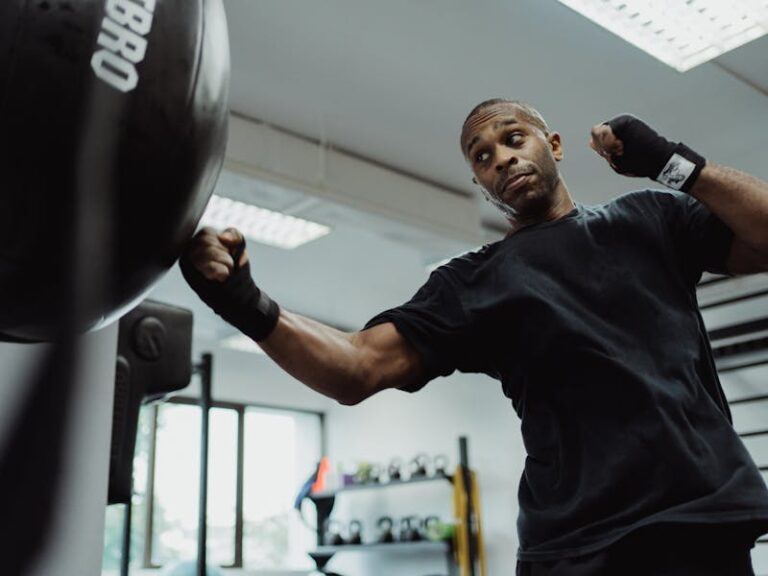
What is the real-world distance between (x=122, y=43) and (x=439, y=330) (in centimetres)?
69

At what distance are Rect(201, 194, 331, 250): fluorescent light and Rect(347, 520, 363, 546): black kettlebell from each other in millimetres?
2730

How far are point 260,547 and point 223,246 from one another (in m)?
6.34

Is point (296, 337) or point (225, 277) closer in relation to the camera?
point (225, 277)

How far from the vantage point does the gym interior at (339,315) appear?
1207 millimetres

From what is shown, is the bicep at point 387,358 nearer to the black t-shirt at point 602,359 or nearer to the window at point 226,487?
the black t-shirt at point 602,359

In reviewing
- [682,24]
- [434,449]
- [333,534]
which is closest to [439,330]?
[682,24]

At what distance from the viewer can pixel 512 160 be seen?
133 centimetres

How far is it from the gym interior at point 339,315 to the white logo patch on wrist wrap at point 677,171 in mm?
667

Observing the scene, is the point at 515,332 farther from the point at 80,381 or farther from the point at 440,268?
the point at 80,381

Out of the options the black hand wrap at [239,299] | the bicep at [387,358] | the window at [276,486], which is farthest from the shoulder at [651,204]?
the window at [276,486]

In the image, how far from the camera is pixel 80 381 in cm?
48

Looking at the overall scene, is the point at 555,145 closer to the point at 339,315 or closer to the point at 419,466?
the point at 419,466

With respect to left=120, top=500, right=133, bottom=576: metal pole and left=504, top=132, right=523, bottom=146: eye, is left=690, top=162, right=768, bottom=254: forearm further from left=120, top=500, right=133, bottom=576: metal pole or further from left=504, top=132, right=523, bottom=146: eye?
left=120, top=500, right=133, bottom=576: metal pole

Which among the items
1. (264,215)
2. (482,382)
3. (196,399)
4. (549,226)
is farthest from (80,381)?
(196,399)
